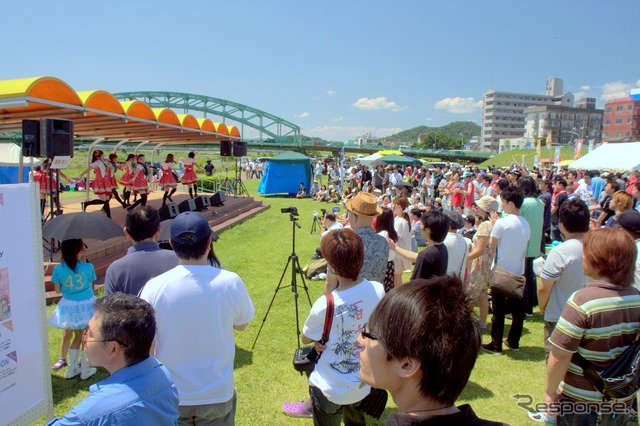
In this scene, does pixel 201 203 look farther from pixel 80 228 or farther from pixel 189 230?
pixel 189 230

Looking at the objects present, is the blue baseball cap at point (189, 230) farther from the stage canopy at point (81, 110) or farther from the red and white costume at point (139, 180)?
the red and white costume at point (139, 180)

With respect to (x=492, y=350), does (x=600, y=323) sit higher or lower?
higher

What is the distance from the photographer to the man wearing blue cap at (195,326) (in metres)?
2.13

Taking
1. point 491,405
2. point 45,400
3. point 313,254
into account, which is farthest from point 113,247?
point 491,405

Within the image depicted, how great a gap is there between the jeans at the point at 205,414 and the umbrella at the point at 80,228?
2595 millimetres

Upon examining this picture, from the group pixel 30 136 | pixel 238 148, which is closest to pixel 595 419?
pixel 30 136

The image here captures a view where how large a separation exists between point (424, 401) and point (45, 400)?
2.76 metres

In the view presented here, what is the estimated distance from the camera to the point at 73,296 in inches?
160

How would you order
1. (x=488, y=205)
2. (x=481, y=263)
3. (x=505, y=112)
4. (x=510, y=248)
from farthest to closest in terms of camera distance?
(x=505, y=112) < (x=488, y=205) < (x=481, y=263) < (x=510, y=248)

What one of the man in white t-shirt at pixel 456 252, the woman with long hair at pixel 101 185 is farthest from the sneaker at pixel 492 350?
the woman with long hair at pixel 101 185

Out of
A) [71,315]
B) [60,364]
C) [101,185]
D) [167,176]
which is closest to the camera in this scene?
[71,315]

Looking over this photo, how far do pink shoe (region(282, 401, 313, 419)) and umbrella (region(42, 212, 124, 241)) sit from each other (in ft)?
8.10

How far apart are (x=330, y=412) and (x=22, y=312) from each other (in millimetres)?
1971

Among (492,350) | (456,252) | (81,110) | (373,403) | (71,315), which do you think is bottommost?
(492,350)
